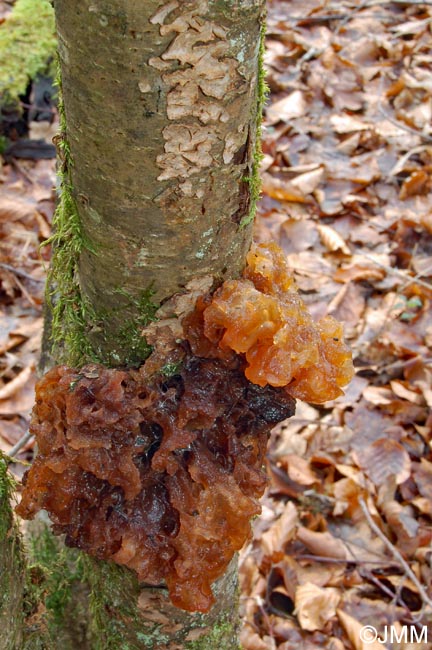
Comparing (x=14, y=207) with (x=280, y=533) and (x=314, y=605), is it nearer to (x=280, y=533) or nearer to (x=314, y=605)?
(x=280, y=533)

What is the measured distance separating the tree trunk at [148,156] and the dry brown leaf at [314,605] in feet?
4.51

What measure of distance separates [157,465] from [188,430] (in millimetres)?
105

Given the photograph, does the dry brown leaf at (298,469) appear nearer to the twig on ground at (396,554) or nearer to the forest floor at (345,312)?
the forest floor at (345,312)

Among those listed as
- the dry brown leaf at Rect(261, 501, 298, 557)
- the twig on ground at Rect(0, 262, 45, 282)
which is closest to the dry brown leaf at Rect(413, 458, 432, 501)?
the dry brown leaf at Rect(261, 501, 298, 557)

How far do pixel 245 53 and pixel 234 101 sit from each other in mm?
87

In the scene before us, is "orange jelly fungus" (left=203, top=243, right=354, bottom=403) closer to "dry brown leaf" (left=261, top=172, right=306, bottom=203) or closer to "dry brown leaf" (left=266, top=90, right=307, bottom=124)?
"dry brown leaf" (left=261, top=172, right=306, bottom=203)

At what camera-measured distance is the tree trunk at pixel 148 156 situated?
3.57ft

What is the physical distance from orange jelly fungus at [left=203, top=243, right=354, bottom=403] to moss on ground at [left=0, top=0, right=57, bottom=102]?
4.06 m

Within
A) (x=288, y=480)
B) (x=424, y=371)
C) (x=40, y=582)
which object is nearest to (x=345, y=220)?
(x=424, y=371)

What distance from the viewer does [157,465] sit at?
1.44 metres

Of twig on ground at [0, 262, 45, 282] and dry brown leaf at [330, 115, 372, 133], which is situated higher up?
dry brown leaf at [330, 115, 372, 133]

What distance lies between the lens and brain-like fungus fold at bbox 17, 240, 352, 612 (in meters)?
1.38

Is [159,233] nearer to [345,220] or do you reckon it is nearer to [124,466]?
[124,466]

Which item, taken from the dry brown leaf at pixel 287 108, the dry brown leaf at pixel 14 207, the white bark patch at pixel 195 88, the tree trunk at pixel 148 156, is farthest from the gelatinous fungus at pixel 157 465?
the dry brown leaf at pixel 287 108
